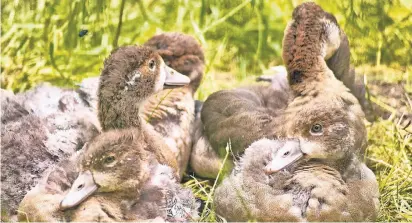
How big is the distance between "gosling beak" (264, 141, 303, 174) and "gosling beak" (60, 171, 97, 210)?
799 mm

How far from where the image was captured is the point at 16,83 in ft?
18.8

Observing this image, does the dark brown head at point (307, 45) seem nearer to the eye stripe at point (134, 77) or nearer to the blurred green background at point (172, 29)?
the blurred green background at point (172, 29)

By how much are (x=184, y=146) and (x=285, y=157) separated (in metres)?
1.11

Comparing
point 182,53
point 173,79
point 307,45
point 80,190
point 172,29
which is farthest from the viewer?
point 172,29

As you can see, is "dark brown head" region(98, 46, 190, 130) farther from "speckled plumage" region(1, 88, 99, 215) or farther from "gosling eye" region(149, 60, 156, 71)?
"speckled plumage" region(1, 88, 99, 215)

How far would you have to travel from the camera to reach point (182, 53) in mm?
5809

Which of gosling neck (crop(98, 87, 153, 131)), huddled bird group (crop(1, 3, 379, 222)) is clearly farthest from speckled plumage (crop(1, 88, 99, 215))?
gosling neck (crop(98, 87, 153, 131))

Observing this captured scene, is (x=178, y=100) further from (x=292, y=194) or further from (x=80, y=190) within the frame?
(x=80, y=190)

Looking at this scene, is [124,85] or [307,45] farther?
[307,45]

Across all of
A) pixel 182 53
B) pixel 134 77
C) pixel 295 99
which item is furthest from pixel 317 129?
pixel 182 53

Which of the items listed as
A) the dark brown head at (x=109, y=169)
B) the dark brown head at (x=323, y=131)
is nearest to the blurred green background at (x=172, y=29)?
the dark brown head at (x=323, y=131)

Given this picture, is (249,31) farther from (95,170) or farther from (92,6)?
(95,170)

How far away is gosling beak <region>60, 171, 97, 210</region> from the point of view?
169 inches

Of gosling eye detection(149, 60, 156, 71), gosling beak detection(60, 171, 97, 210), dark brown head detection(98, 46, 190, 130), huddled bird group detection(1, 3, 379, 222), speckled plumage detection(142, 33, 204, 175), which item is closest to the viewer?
gosling beak detection(60, 171, 97, 210)
